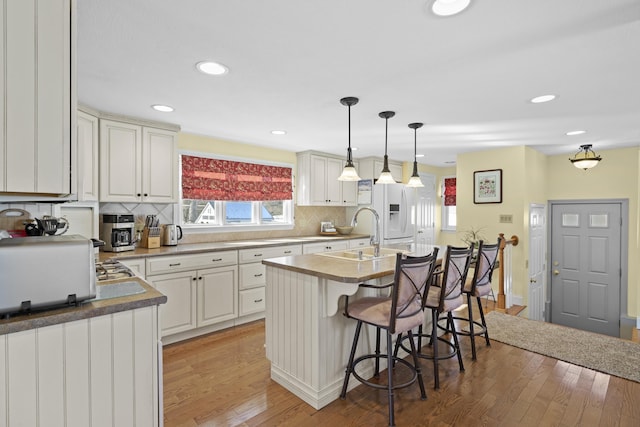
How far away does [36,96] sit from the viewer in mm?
1170

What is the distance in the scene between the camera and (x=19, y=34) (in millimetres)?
1132

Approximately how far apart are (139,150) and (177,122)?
0.47 metres

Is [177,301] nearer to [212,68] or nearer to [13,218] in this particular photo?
[13,218]

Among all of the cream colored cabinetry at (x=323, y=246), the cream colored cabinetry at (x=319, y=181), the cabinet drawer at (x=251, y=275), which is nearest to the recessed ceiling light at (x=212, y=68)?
the cabinet drawer at (x=251, y=275)

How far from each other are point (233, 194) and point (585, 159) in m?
4.78

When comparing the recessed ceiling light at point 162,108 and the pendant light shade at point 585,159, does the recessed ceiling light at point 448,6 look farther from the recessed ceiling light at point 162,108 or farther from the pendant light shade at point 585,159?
the pendant light shade at point 585,159

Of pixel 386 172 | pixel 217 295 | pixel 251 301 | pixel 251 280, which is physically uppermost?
pixel 386 172

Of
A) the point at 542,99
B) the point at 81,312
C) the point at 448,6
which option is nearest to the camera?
the point at 81,312

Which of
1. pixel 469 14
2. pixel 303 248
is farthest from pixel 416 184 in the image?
pixel 469 14

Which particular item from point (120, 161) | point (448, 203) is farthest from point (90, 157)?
point (448, 203)

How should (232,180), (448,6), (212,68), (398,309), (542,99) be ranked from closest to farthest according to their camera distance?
(448,6) → (398,309) → (212,68) → (542,99) → (232,180)

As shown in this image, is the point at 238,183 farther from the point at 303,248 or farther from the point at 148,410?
the point at 148,410

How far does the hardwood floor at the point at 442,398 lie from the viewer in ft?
6.75

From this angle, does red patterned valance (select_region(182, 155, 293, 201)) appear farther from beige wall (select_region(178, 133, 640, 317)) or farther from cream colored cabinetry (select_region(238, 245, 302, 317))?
cream colored cabinetry (select_region(238, 245, 302, 317))
